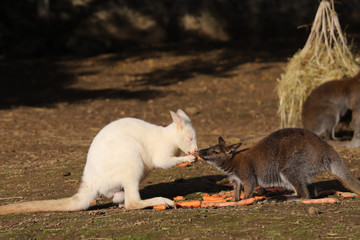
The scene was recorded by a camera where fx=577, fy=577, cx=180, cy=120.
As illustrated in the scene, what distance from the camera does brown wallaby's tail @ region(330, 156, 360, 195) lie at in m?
5.42

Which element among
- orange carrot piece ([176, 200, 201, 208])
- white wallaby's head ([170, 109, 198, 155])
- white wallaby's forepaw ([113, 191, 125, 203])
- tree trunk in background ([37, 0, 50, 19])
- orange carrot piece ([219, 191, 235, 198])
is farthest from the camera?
tree trunk in background ([37, 0, 50, 19])

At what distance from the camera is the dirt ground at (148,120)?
4359 millimetres

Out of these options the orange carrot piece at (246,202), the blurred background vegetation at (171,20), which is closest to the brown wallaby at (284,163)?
the orange carrot piece at (246,202)

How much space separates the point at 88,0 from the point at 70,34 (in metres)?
1.65

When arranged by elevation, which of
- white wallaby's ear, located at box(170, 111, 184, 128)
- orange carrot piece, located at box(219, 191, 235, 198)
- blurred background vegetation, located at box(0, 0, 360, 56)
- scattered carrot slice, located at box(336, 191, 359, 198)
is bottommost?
scattered carrot slice, located at box(336, 191, 359, 198)

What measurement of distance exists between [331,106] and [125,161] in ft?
15.6

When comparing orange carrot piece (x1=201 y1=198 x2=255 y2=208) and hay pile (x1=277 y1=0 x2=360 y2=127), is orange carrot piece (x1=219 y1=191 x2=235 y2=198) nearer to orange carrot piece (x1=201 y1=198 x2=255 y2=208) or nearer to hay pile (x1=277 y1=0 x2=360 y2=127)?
orange carrot piece (x1=201 y1=198 x2=255 y2=208)

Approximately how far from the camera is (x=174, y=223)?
173 inches

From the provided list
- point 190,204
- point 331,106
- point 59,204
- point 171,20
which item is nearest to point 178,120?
point 190,204

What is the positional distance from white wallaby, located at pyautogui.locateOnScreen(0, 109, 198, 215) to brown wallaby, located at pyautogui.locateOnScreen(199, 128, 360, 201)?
0.32 m

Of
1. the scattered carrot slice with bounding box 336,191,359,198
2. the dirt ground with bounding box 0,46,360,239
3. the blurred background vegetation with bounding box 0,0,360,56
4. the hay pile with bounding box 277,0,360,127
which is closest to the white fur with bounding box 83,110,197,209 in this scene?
the dirt ground with bounding box 0,46,360,239

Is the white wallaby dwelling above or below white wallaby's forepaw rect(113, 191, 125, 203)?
above

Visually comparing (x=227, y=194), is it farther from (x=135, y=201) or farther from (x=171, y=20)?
(x=171, y=20)

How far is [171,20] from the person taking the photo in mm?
19109
